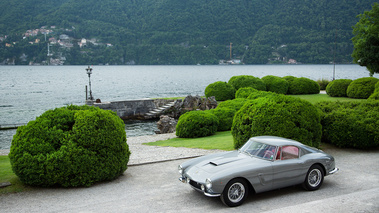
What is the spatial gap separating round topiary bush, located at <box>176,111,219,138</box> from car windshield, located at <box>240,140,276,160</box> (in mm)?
10365

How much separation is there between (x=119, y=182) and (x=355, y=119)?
9.52 metres

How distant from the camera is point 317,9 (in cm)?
18100

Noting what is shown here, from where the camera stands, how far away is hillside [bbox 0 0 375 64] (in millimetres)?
178250

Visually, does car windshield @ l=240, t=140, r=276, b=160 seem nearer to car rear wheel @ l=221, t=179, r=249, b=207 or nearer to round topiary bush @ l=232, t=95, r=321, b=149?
car rear wheel @ l=221, t=179, r=249, b=207

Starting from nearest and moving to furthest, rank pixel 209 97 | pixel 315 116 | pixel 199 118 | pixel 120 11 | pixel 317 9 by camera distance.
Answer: pixel 315 116 → pixel 199 118 → pixel 209 97 → pixel 317 9 → pixel 120 11

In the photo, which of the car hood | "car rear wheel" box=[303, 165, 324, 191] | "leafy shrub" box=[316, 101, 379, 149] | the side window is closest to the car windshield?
the car hood

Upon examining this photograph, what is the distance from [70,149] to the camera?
8.41 m

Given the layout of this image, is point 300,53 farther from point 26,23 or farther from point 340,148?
point 340,148


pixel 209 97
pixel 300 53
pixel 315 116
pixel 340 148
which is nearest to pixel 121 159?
pixel 315 116

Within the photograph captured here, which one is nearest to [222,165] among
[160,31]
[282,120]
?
[282,120]

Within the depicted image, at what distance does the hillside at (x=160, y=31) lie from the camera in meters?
178

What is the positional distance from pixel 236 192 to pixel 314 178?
243 centimetres

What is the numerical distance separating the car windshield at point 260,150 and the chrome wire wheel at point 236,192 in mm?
1070

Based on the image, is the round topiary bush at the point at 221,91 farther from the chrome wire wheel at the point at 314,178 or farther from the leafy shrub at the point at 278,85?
the chrome wire wheel at the point at 314,178
